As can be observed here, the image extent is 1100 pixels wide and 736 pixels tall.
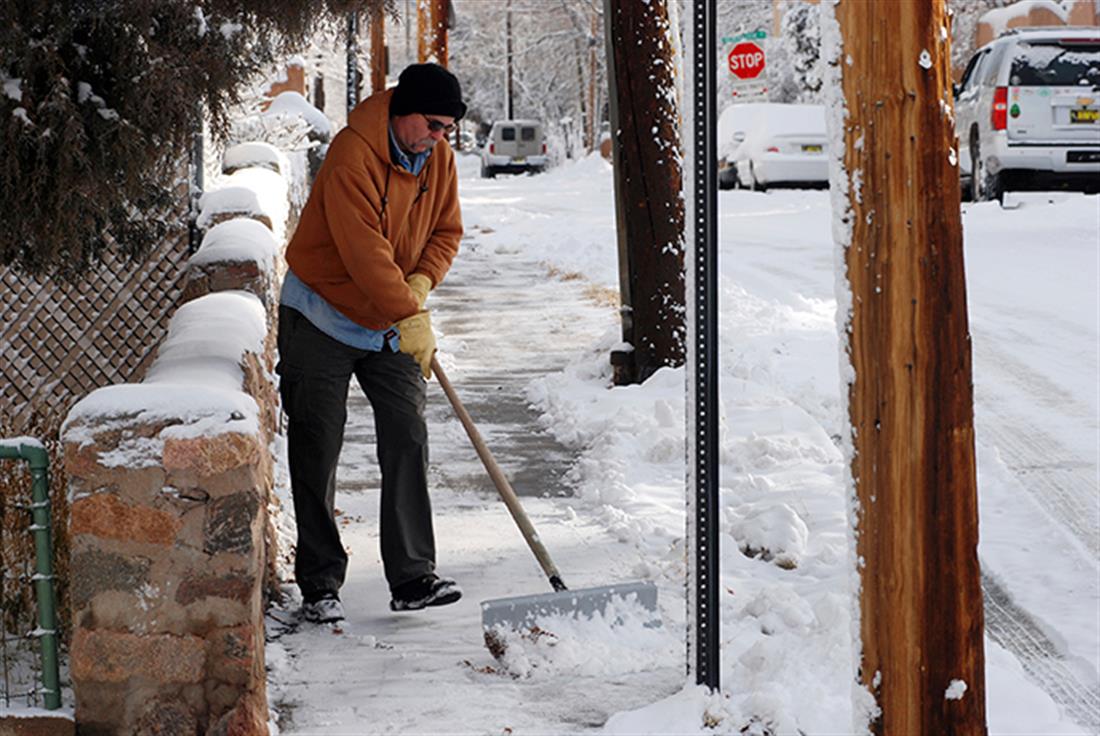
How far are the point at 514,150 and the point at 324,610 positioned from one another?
45267mm

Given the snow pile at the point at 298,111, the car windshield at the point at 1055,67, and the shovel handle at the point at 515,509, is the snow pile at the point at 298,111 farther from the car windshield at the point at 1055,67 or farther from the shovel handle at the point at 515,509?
the shovel handle at the point at 515,509

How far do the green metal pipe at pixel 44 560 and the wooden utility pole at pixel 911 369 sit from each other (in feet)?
7.10

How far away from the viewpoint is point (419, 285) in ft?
19.2

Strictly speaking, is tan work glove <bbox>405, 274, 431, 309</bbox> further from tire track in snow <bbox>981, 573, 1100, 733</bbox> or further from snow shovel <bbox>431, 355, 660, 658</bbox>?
tire track in snow <bbox>981, 573, 1100, 733</bbox>

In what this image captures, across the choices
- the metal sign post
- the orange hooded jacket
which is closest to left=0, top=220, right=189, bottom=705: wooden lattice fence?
the orange hooded jacket

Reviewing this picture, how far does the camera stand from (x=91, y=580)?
4301 mm

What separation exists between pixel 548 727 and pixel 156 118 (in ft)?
6.91

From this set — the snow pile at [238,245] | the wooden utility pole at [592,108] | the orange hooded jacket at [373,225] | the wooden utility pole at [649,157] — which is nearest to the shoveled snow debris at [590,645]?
the orange hooded jacket at [373,225]

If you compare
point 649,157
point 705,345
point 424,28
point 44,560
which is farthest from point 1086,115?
point 44,560

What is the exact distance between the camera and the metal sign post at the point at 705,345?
14.6 ft

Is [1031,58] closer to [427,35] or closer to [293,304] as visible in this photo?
[427,35]

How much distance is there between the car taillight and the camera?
17.2 metres

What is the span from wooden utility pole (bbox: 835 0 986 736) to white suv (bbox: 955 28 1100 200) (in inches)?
558

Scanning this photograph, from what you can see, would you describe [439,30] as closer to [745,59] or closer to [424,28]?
[424,28]
